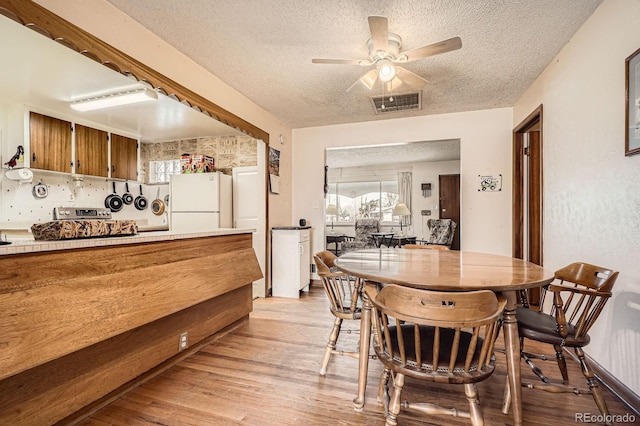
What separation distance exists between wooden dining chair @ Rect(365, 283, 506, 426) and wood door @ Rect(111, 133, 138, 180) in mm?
4805

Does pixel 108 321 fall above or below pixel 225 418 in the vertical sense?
above

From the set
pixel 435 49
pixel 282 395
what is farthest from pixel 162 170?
pixel 435 49

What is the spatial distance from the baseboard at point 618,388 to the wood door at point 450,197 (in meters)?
5.62

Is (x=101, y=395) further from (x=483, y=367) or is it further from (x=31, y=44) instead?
(x=31, y=44)

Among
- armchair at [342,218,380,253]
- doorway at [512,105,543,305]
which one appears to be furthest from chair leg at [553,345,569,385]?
armchair at [342,218,380,253]

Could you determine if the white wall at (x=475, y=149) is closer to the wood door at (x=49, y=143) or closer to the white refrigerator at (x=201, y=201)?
the white refrigerator at (x=201, y=201)

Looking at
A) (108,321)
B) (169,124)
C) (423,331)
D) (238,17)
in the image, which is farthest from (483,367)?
(169,124)

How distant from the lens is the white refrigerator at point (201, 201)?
439 centimetres

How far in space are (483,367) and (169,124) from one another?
15.9ft

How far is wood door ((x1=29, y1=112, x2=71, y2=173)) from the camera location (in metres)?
3.56

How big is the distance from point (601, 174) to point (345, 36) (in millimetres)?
2074

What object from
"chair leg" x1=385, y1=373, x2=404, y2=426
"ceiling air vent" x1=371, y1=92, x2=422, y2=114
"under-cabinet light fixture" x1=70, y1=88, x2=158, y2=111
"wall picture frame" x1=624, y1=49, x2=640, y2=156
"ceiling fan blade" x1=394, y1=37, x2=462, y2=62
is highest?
"ceiling air vent" x1=371, y1=92, x2=422, y2=114

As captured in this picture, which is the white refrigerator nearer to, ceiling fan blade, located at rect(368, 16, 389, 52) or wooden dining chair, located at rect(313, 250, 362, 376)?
wooden dining chair, located at rect(313, 250, 362, 376)

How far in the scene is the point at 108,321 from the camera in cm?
155
